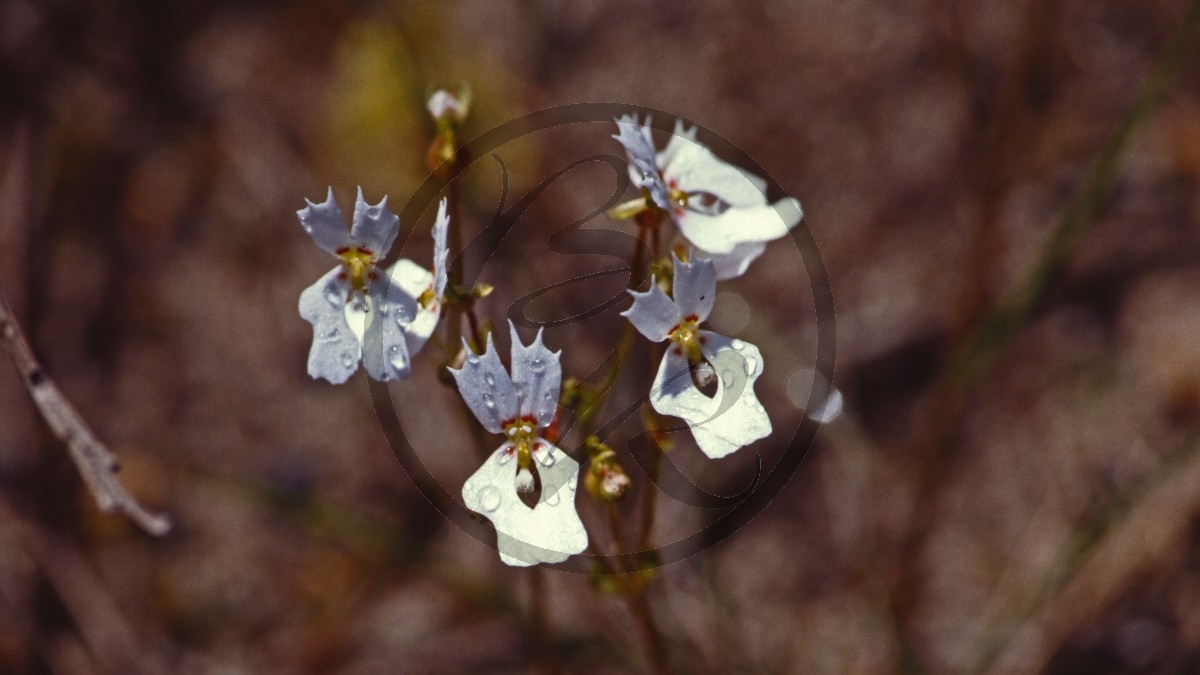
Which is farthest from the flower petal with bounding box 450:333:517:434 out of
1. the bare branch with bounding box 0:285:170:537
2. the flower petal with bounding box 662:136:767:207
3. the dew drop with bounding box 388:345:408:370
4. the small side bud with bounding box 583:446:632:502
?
the bare branch with bounding box 0:285:170:537

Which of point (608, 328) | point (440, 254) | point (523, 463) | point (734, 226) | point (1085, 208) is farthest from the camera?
point (608, 328)

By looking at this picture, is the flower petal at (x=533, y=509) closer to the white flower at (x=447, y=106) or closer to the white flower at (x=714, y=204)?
the white flower at (x=714, y=204)

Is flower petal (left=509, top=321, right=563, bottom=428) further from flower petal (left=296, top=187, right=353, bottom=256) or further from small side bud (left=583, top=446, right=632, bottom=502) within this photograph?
flower petal (left=296, top=187, right=353, bottom=256)

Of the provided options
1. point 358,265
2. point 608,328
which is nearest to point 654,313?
point 358,265

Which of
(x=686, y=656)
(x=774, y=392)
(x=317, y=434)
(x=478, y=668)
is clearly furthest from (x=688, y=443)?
(x=317, y=434)

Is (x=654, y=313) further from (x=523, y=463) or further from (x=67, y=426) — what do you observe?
(x=67, y=426)

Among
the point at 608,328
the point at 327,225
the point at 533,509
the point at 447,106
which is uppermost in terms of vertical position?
the point at 608,328

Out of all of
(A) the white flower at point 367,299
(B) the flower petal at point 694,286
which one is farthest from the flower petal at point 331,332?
(B) the flower petal at point 694,286
